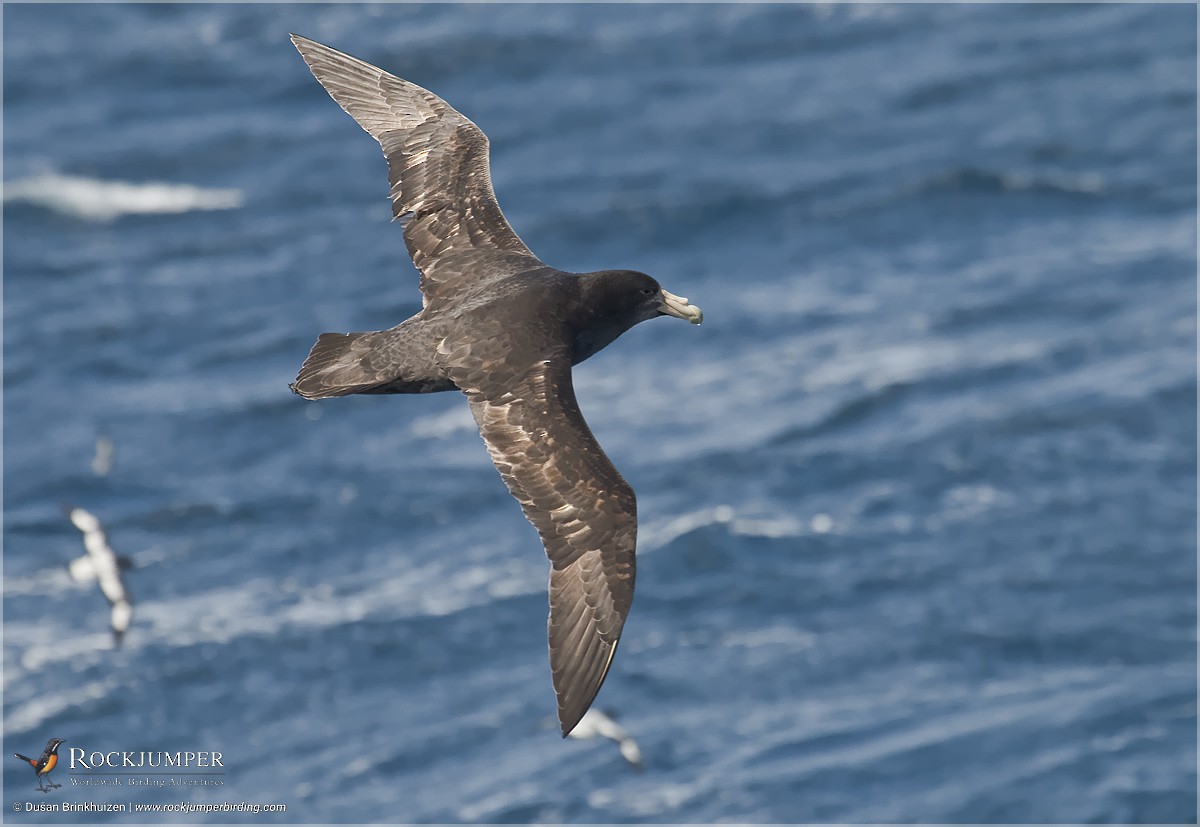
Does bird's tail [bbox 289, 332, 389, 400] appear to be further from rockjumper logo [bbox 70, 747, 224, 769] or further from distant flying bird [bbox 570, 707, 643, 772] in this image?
rockjumper logo [bbox 70, 747, 224, 769]

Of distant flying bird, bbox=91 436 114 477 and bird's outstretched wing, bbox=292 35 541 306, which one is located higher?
bird's outstretched wing, bbox=292 35 541 306

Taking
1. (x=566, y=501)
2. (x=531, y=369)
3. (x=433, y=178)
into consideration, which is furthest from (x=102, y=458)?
(x=566, y=501)

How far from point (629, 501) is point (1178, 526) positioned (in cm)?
1875

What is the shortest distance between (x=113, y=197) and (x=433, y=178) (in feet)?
85.5

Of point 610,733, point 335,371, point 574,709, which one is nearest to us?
point 574,709

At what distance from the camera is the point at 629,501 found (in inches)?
524

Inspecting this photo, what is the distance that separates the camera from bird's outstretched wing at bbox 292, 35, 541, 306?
49.7 ft

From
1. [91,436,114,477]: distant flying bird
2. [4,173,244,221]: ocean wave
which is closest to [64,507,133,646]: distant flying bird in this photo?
[91,436,114,477]: distant flying bird

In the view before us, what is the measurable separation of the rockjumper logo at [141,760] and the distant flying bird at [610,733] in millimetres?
5248

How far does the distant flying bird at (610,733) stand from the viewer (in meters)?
26.0

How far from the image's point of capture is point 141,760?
26453 mm

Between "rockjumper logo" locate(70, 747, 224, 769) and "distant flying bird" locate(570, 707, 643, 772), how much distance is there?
5.25 meters

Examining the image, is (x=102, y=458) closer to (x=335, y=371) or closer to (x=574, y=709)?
(x=335, y=371)

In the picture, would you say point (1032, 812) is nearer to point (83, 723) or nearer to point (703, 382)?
point (703, 382)
